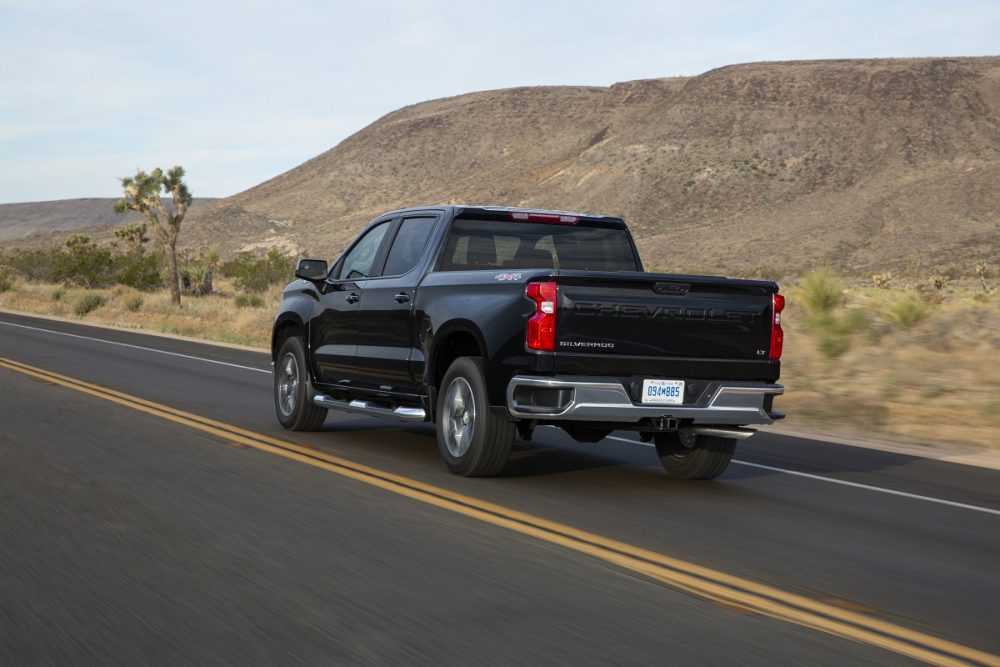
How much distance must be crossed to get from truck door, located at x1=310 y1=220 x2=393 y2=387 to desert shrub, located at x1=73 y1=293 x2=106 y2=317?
110ft

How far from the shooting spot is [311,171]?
13262 centimetres

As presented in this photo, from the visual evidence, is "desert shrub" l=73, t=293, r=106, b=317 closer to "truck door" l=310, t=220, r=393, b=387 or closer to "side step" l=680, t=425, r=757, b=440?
"truck door" l=310, t=220, r=393, b=387

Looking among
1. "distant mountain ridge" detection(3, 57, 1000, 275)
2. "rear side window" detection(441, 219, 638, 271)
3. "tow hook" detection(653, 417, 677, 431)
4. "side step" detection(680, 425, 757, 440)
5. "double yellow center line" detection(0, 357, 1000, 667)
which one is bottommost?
"double yellow center line" detection(0, 357, 1000, 667)

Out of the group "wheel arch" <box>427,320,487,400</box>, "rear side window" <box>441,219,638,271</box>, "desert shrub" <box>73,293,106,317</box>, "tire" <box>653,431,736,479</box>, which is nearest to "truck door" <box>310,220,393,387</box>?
"rear side window" <box>441,219,638,271</box>

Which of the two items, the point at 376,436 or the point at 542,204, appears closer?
the point at 376,436

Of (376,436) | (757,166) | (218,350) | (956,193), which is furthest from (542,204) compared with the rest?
(376,436)

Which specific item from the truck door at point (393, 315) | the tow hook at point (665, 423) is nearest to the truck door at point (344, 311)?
the truck door at point (393, 315)

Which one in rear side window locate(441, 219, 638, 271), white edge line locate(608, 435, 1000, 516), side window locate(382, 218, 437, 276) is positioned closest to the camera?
white edge line locate(608, 435, 1000, 516)

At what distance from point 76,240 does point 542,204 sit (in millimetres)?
38139

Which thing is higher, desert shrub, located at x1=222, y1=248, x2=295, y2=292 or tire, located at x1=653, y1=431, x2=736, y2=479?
tire, located at x1=653, y1=431, x2=736, y2=479

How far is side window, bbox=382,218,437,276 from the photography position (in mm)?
10578

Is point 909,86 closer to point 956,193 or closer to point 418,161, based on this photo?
point 956,193

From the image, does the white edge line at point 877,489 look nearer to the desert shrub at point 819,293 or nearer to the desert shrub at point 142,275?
the desert shrub at point 819,293

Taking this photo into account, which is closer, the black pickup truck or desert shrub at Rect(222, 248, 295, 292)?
the black pickup truck
